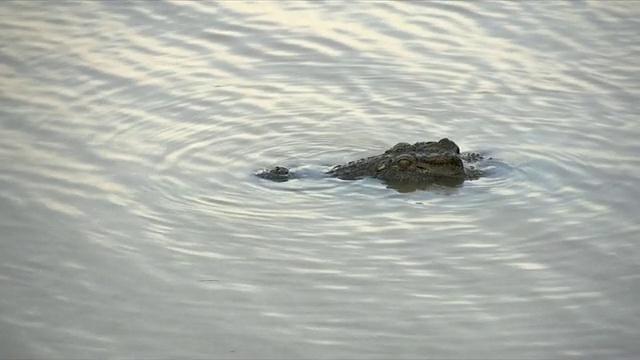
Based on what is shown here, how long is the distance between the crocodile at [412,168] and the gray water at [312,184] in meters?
0.11

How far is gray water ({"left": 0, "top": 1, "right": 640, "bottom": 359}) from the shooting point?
6691 mm

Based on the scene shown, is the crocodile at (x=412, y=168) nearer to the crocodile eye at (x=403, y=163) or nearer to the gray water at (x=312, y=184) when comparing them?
the crocodile eye at (x=403, y=163)

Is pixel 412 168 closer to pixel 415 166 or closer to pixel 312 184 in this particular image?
pixel 415 166

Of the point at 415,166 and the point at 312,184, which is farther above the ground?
the point at 415,166

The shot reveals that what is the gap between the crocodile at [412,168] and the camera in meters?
8.95

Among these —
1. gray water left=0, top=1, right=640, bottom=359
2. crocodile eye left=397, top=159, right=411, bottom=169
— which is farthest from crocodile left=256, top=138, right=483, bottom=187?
gray water left=0, top=1, right=640, bottom=359

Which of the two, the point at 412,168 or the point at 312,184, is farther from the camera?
the point at 412,168

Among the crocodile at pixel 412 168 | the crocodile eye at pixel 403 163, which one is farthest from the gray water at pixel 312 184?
the crocodile eye at pixel 403 163

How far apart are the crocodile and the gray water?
4.4 inches

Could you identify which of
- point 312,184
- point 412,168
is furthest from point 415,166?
point 312,184

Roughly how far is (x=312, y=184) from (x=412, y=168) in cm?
82

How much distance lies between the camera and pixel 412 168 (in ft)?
29.6

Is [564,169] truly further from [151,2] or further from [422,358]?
[151,2]

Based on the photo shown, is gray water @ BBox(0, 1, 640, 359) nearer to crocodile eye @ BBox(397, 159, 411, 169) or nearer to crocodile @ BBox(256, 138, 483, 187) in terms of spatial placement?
crocodile @ BBox(256, 138, 483, 187)
